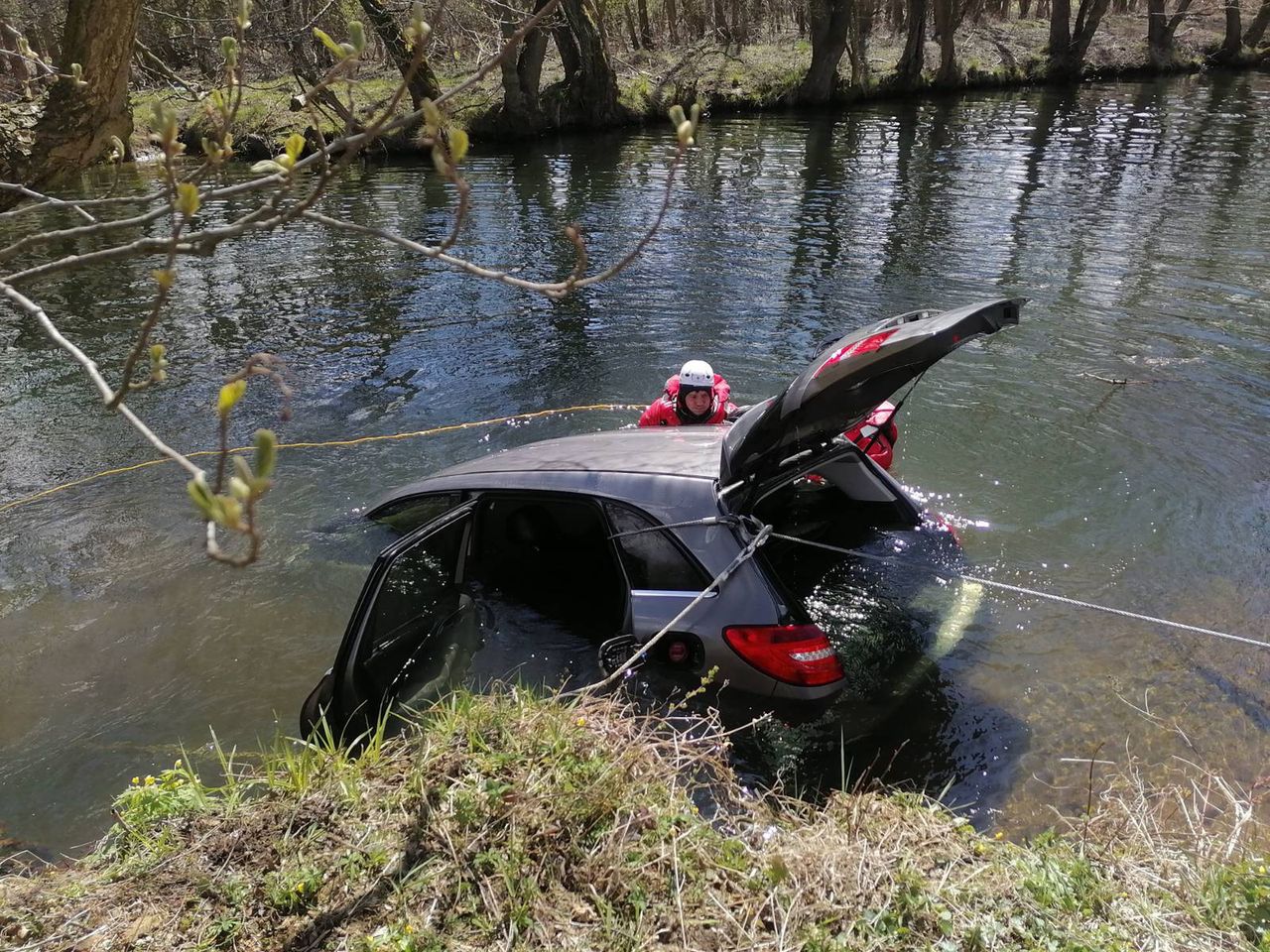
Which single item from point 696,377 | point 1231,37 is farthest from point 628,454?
point 1231,37

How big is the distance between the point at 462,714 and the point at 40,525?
18.8 feet

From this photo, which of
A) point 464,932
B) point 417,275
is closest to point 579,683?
point 464,932

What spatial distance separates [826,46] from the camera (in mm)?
30391

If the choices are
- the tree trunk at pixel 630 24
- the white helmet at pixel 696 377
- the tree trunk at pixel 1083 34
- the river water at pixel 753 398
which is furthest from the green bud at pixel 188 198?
the tree trunk at pixel 1083 34

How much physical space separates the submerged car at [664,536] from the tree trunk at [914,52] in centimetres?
3204

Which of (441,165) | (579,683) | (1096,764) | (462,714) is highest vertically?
(441,165)

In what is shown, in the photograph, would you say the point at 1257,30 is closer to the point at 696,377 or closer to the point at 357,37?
the point at 696,377

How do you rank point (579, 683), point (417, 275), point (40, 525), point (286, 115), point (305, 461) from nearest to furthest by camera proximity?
point (579, 683) → point (40, 525) → point (305, 461) → point (417, 275) → point (286, 115)

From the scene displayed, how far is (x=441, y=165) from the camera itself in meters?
1.97

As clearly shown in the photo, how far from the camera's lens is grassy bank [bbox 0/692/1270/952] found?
255cm

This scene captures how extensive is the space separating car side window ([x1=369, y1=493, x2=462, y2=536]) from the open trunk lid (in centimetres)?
164

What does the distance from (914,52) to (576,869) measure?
3531 cm

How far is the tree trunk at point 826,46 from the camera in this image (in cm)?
2947

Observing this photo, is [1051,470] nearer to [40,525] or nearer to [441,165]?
[441,165]
